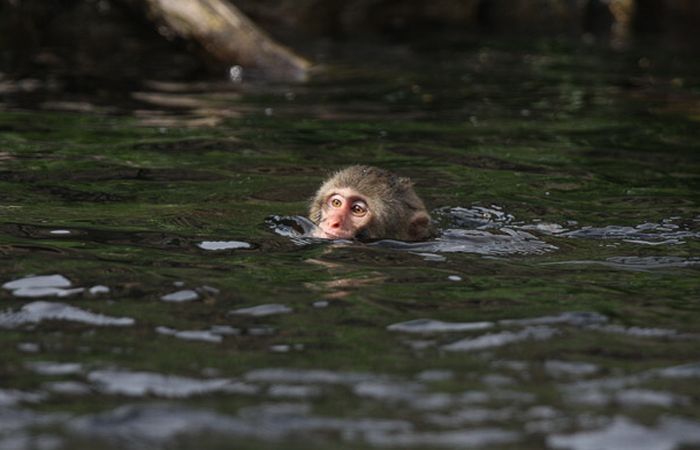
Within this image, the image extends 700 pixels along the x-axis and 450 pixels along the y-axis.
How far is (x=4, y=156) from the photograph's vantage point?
13.0 meters

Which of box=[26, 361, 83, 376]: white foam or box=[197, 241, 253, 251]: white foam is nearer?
box=[26, 361, 83, 376]: white foam

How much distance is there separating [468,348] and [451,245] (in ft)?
11.3

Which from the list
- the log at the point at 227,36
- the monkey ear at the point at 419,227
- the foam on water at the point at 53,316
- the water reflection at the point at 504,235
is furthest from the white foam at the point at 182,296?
the log at the point at 227,36

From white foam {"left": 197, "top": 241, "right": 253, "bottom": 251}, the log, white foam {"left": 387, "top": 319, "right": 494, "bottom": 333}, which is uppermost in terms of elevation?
the log

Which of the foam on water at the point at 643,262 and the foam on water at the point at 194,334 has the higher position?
the foam on water at the point at 643,262

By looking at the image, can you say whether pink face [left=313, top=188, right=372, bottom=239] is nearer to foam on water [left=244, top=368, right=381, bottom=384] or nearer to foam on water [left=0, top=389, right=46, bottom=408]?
foam on water [left=244, top=368, right=381, bottom=384]

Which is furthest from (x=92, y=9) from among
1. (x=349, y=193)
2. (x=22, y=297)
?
(x=22, y=297)

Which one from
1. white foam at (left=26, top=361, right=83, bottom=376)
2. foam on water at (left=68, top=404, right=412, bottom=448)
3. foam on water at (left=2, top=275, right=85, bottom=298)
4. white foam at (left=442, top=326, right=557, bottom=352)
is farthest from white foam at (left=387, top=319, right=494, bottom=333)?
foam on water at (left=2, top=275, right=85, bottom=298)

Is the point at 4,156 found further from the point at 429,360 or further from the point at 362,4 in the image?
the point at 362,4

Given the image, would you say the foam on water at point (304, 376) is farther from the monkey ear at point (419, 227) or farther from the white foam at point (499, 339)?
the monkey ear at point (419, 227)

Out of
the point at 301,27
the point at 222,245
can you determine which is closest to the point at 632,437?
the point at 222,245

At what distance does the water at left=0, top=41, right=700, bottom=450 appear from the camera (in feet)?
19.9

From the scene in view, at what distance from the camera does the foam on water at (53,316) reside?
742 cm

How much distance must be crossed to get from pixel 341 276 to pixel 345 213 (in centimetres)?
209
